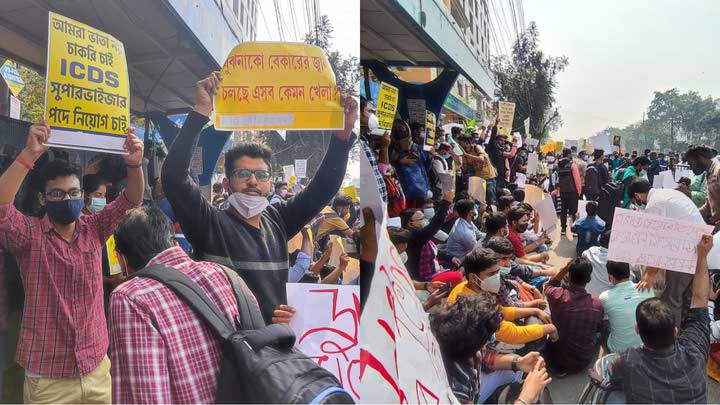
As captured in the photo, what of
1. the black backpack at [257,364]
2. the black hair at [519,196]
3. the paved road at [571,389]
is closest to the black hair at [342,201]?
the black backpack at [257,364]

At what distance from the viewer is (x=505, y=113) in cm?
627

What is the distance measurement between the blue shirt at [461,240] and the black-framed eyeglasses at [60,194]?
3.36 metres

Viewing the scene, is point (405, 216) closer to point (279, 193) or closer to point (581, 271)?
point (581, 271)

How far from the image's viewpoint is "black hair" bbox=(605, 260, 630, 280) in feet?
11.4

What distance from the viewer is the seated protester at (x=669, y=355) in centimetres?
259

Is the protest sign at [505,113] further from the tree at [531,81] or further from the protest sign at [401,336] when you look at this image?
the protest sign at [401,336]

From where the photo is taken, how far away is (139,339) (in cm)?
161

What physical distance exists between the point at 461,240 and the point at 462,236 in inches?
1.8

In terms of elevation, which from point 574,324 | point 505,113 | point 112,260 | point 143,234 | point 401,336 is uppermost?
point 505,113

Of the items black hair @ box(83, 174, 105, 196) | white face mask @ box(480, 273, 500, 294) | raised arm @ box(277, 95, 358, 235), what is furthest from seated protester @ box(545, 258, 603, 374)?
black hair @ box(83, 174, 105, 196)

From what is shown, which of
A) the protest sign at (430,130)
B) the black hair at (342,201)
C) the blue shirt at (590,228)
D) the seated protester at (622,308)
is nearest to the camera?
the black hair at (342,201)

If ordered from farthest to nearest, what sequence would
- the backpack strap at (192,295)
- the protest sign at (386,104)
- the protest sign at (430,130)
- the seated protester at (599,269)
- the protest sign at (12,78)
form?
the protest sign at (430,130) < the protest sign at (386,104) < the seated protester at (599,269) < the protest sign at (12,78) < the backpack strap at (192,295)

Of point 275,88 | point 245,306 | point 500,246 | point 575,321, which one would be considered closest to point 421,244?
point 500,246

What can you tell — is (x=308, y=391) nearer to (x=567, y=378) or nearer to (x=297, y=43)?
(x=297, y=43)
